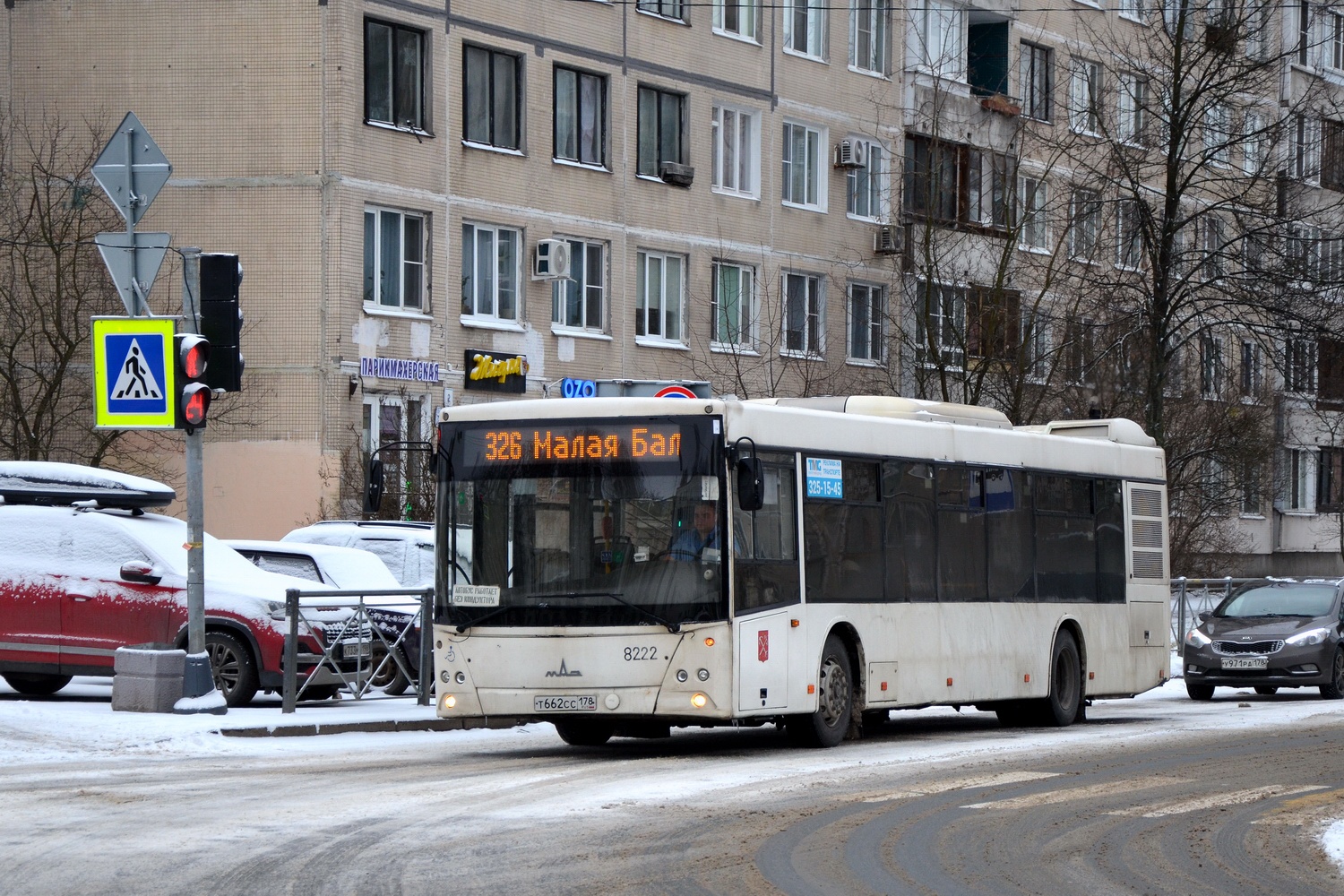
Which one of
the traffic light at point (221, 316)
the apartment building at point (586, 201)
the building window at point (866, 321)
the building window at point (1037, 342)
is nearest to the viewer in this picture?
the traffic light at point (221, 316)

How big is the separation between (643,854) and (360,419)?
83.2 feet

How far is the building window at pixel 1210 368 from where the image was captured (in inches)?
1495

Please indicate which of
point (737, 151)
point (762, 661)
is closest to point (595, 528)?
point (762, 661)

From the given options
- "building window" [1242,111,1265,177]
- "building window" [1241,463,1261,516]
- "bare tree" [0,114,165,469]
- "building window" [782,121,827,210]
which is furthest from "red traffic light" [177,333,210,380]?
"building window" [1241,463,1261,516]

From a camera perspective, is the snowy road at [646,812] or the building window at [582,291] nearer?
the snowy road at [646,812]

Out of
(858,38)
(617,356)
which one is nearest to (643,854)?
(617,356)

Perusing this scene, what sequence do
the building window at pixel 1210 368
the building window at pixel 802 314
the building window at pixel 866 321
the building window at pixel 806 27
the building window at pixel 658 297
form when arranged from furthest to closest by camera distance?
the building window at pixel 866 321 → the building window at pixel 806 27 → the building window at pixel 802 314 → the building window at pixel 658 297 → the building window at pixel 1210 368

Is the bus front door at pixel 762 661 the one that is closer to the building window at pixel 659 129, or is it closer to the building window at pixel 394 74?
the building window at pixel 394 74

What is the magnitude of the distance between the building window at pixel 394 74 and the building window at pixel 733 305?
821 centimetres

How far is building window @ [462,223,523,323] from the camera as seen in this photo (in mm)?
37094

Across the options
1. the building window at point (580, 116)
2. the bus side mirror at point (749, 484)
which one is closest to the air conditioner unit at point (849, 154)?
the building window at point (580, 116)

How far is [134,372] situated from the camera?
59.8 feet

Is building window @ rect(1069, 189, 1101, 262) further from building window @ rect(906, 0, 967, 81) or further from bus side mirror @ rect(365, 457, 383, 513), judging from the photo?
bus side mirror @ rect(365, 457, 383, 513)

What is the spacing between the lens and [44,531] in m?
20.5
